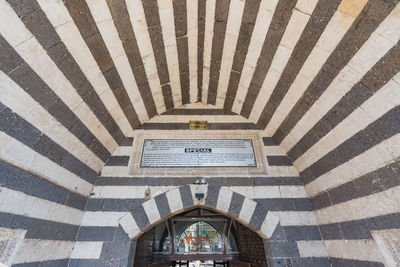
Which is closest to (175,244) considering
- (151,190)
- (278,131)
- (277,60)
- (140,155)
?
(151,190)

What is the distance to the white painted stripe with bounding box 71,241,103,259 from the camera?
2.25 m

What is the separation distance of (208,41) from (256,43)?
0.63 m

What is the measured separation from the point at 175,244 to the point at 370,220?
3120mm

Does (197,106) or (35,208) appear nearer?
(35,208)

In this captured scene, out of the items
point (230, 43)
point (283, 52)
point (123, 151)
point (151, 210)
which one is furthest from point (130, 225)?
point (283, 52)

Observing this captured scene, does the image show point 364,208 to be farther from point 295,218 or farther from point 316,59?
point 316,59

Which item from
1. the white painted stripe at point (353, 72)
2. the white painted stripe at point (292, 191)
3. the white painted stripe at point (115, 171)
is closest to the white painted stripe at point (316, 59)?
the white painted stripe at point (353, 72)

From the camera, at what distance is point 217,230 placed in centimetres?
379

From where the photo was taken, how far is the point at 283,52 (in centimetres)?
214

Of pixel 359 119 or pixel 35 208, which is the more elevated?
pixel 359 119

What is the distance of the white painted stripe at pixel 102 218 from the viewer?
95.7 inches

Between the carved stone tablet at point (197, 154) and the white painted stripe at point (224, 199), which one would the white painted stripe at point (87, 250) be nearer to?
the carved stone tablet at point (197, 154)

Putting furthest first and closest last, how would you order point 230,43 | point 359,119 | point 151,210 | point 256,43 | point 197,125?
point 197,125, point 151,210, point 230,43, point 256,43, point 359,119

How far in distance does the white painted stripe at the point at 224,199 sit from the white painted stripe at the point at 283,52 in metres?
1.35
